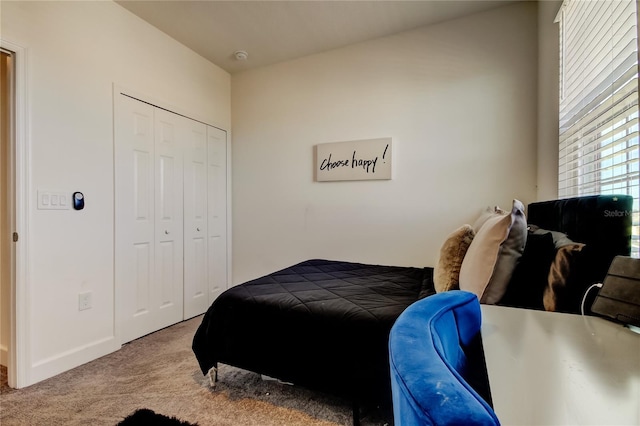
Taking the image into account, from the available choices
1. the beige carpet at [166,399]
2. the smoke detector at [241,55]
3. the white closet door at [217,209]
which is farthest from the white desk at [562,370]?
the smoke detector at [241,55]

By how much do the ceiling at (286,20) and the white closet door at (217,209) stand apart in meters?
0.91

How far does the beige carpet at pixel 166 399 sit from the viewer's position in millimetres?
1552

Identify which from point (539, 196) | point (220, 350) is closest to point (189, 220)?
point (220, 350)

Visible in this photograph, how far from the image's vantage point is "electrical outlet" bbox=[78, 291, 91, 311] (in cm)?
216

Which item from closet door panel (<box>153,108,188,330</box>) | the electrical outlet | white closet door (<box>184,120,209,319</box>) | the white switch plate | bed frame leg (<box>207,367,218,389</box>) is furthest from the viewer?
white closet door (<box>184,120,209,319</box>)

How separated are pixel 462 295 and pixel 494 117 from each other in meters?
2.24

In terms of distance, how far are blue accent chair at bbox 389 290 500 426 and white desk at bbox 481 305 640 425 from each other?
104mm

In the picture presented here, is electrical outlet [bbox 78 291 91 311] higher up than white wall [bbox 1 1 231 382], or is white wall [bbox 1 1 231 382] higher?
white wall [bbox 1 1 231 382]

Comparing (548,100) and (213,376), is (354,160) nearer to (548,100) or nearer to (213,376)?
(548,100)

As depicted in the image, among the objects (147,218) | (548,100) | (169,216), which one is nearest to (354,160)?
(548,100)

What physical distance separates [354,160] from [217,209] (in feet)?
5.23

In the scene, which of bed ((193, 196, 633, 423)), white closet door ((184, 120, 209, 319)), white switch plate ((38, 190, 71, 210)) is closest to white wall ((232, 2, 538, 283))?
white closet door ((184, 120, 209, 319))

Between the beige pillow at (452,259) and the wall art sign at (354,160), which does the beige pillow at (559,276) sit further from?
the wall art sign at (354,160)

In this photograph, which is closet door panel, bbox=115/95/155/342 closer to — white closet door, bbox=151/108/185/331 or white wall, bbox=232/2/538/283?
white closet door, bbox=151/108/185/331
